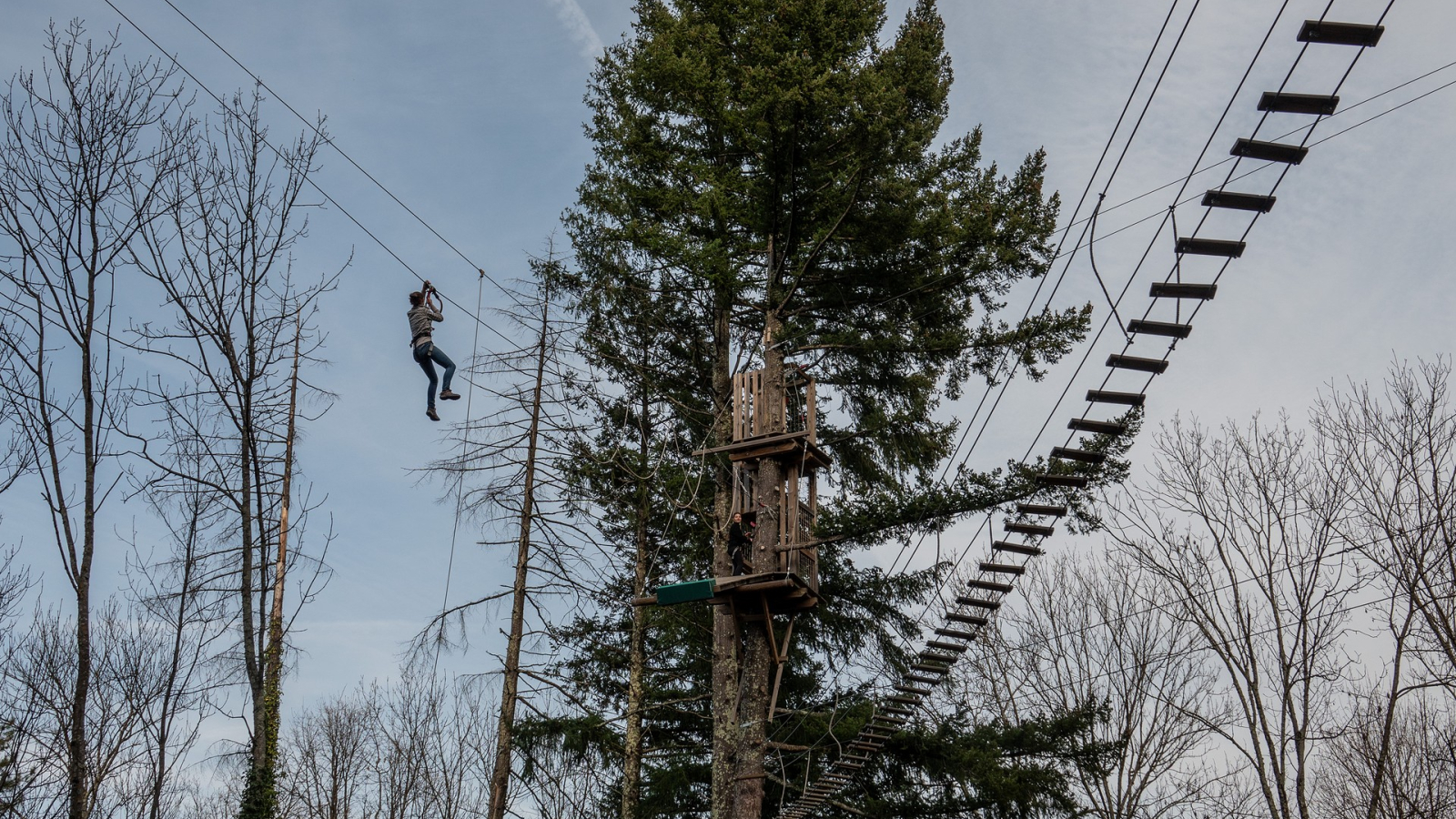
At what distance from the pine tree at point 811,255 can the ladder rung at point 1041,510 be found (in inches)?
49.8

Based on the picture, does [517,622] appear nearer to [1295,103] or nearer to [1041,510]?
[1041,510]

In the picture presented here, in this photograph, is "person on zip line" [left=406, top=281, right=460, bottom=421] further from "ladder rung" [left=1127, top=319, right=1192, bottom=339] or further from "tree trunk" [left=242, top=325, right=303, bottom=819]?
"ladder rung" [left=1127, top=319, right=1192, bottom=339]

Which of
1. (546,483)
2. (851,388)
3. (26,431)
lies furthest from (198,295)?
(851,388)

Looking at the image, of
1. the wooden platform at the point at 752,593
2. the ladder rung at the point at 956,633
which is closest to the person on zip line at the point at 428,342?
the wooden platform at the point at 752,593

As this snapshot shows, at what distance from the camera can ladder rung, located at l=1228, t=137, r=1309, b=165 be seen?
7.49 metres

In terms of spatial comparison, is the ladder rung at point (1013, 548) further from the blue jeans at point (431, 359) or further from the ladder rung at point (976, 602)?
the blue jeans at point (431, 359)

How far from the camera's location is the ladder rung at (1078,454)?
9.84 meters

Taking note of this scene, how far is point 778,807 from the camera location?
1317 cm

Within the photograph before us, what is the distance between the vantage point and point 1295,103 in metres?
7.21

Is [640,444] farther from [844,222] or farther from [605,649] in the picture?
[844,222]

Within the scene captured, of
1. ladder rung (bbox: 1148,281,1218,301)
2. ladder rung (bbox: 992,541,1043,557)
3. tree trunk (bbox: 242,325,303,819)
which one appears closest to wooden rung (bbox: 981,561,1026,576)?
ladder rung (bbox: 992,541,1043,557)

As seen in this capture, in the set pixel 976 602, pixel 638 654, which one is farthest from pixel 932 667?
pixel 638 654

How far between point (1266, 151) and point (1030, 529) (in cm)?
442

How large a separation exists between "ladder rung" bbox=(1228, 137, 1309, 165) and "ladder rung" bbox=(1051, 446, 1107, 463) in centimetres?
310
